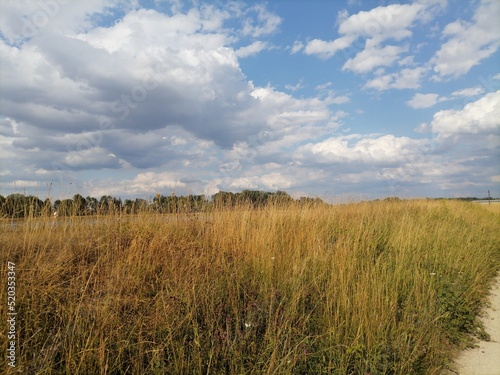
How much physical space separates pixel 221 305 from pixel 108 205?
15.7ft

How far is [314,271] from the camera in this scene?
190 inches

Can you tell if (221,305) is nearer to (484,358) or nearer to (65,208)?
(484,358)

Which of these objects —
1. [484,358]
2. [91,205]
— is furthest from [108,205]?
[484,358]

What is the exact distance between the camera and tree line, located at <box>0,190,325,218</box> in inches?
239

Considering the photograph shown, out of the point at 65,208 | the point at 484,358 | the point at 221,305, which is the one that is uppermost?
the point at 65,208

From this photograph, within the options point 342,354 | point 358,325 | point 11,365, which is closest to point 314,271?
point 358,325

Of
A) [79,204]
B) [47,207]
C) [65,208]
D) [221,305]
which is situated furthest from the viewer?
[79,204]

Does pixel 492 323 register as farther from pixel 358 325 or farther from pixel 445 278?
pixel 358 325

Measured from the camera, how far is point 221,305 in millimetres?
3797

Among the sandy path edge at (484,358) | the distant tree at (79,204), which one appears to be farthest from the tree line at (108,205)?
the sandy path edge at (484,358)

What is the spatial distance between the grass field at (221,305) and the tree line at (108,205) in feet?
1.74

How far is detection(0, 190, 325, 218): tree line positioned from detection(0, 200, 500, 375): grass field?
53 cm

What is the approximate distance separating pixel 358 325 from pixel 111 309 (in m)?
2.91

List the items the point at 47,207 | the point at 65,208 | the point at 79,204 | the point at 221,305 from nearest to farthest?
the point at 221,305, the point at 47,207, the point at 65,208, the point at 79,204
